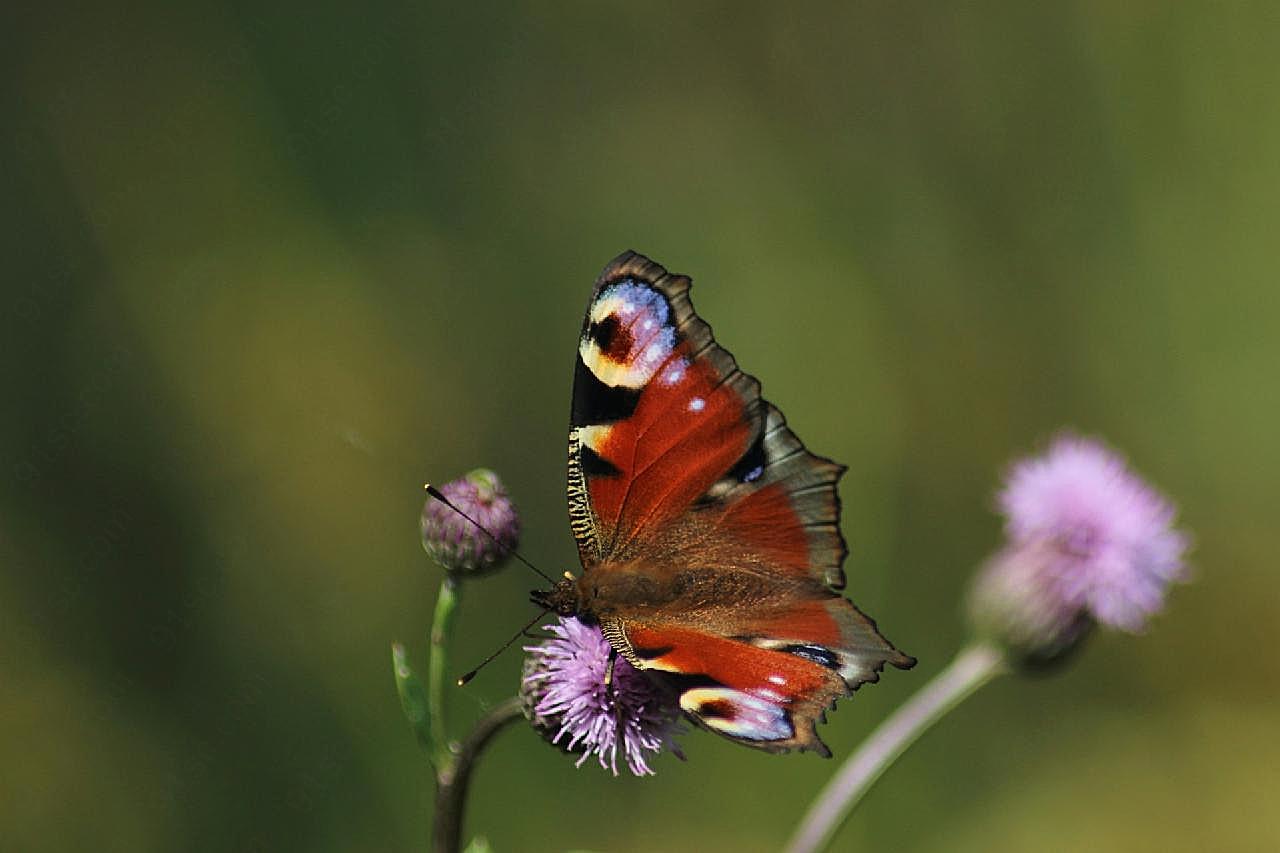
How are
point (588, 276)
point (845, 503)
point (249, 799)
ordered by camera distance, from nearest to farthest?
point (249, 799)
point (845, 503)
point (588, 276)

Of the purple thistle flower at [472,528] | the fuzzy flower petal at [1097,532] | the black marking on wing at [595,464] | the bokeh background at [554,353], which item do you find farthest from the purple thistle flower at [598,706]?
the bokeh background at [554,353]

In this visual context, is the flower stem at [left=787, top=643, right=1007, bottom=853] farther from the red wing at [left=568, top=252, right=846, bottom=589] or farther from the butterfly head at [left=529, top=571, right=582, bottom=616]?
the butterfly head at [left=529, top=571, right=582, bottom=616]

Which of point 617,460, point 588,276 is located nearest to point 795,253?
point 588,276

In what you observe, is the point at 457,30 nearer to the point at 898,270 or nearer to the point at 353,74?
the point at 353,74

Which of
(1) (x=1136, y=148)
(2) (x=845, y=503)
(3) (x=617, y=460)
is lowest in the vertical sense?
(3) (x=617, y=460)

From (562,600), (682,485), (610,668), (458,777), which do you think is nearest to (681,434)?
(682,485)

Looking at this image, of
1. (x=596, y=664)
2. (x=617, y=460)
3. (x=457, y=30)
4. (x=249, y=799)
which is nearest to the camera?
(x=596, y=664)

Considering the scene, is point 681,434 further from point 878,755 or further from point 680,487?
point 878,755
